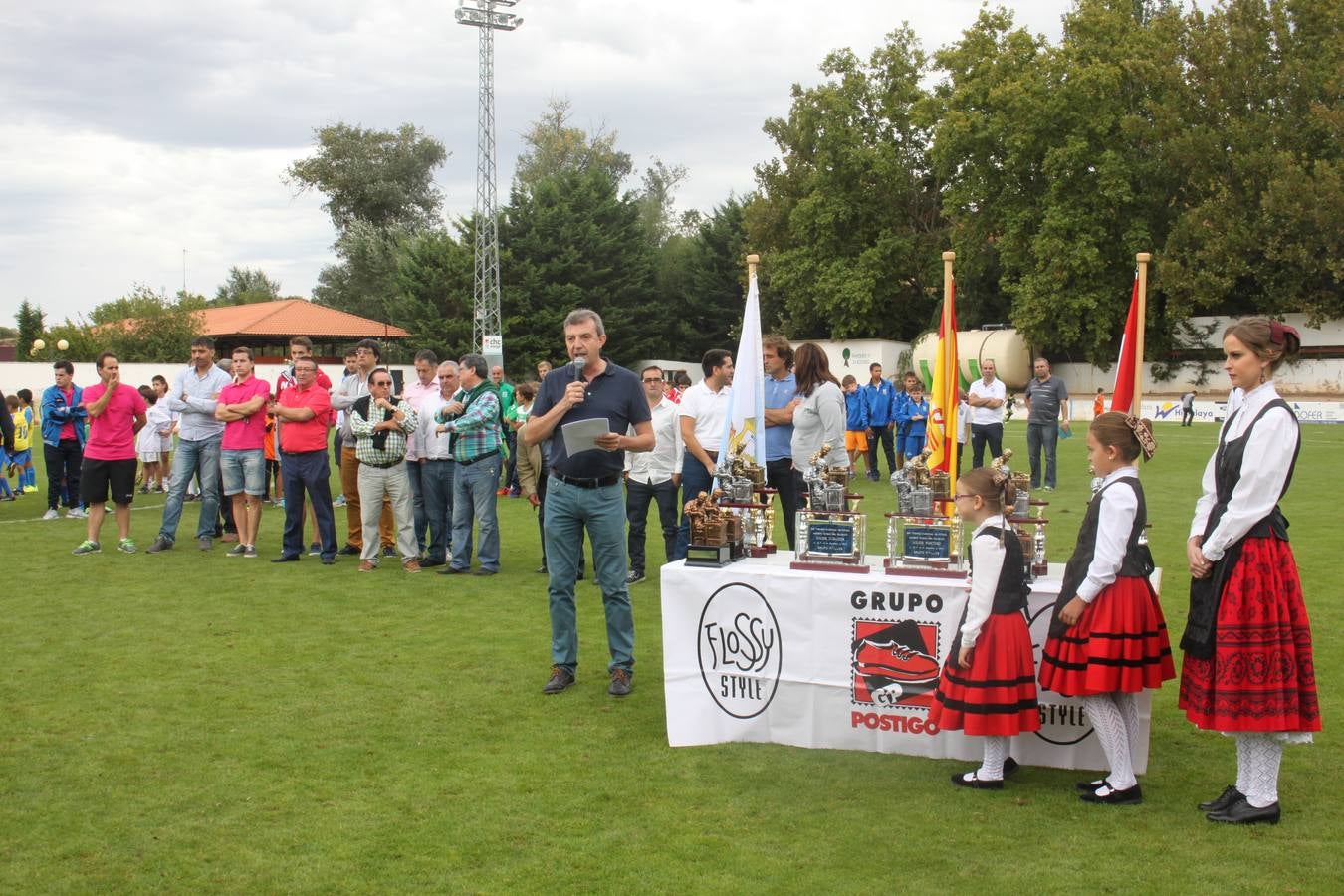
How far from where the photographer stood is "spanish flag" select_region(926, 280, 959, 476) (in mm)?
6883

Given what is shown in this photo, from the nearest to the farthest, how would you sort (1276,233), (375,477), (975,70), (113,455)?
(375,477), (113,455), (1276,233), (975,70)

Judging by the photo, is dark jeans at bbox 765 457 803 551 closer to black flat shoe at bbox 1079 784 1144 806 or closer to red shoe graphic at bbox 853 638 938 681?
red shoe graphic at bbox 853 638 938 681

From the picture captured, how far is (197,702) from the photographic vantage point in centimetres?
603

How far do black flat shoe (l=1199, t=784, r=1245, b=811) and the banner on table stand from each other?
37 centimetres

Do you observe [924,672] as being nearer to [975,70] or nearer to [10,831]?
[10,831]

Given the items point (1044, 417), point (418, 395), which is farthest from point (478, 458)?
point (1044, 417)

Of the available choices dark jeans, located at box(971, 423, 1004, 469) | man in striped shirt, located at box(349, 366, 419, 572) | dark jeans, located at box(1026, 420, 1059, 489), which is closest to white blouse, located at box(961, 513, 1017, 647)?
man in striped shirt, located at box(349, 366, 419, 572)

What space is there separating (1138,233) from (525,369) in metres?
24.7

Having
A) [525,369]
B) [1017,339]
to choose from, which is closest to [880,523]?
[1017,339]

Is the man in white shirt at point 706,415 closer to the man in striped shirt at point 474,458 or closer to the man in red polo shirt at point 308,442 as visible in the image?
the man in striped shirt at point 474,458

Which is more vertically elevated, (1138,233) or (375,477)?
(1138,233)

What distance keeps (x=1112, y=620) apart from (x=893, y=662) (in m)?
1.05

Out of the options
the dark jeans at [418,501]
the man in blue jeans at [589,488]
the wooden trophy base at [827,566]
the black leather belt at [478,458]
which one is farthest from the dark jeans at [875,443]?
the wooden trophy base at [827,566]

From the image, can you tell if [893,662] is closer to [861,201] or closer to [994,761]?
[994,761]
